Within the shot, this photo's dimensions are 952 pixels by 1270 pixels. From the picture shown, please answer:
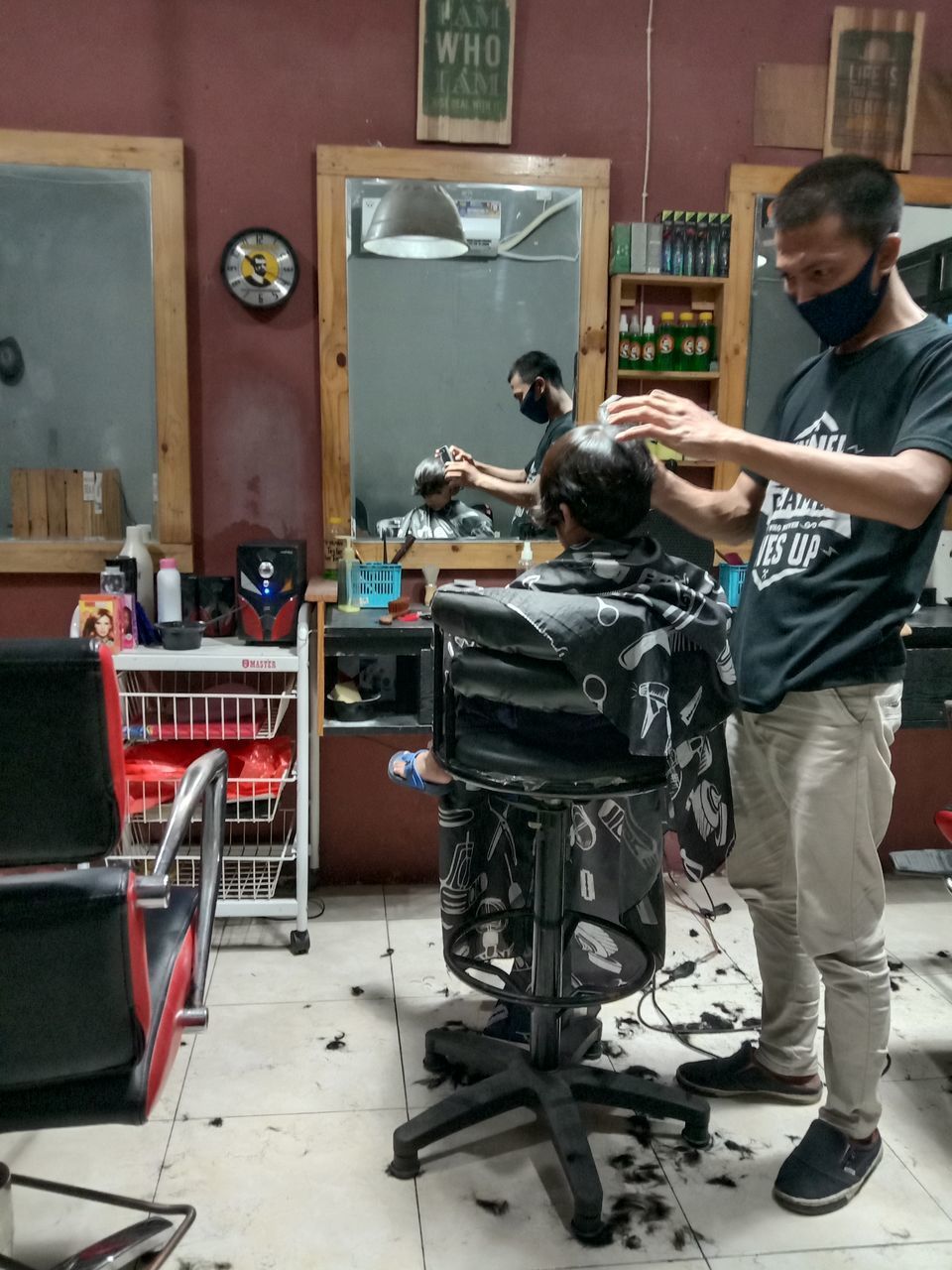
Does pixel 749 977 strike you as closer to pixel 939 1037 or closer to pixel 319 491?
pixel 939 1037

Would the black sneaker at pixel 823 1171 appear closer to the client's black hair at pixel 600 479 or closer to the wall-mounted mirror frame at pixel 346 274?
the client's black hair at pixel 600 479

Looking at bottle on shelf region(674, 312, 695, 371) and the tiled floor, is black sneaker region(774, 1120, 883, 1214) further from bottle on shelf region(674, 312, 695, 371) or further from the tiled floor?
bottle on shelf region(674, 312, 695, 371)

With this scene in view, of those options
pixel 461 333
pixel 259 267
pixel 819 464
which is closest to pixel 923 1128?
pixel 819 464

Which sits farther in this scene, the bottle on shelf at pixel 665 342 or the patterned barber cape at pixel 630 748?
the bottle on shelf at pixel 665 342

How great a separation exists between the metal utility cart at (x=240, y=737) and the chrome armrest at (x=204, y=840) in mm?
931

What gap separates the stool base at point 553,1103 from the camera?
1812 millimetres

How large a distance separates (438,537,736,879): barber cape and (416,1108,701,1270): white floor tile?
23.8 inches

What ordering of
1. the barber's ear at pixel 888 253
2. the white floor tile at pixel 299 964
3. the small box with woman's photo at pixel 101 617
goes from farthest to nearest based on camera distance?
the small box with woman's photo at pixel 101 617 < the white floor tile at pixel 299 964 < the barber's ear at pixel 888 253

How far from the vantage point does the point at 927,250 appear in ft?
A: 10.4

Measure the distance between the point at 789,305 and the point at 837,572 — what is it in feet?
5.76

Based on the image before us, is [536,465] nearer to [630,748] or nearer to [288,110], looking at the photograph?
[288,110]

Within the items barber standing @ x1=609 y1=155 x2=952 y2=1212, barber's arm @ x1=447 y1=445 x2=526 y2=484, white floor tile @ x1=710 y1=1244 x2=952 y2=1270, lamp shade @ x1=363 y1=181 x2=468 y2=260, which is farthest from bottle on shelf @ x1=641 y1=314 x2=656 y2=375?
white floor tile @ x1=710 y1=1244 x2=952 y2=1270

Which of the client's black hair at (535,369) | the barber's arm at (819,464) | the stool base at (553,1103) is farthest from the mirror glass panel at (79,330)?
the stool base at (553,1103)

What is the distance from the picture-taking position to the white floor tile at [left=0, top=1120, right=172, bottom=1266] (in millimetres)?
1696
